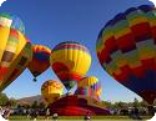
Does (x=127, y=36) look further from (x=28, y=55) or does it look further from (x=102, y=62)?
(x=28, y=55)

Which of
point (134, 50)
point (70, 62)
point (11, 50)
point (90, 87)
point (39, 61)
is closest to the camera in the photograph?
point (134, 50)

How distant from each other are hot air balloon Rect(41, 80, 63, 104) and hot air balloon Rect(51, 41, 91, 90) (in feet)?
12.9

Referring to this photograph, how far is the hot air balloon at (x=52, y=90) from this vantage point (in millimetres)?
31078

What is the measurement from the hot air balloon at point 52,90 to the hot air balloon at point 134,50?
9705 millimetres

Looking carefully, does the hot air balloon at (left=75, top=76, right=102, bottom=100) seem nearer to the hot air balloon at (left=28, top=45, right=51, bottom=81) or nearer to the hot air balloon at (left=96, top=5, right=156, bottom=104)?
the hot air balloon at (left=28, top=45, right=51, bottom=81)

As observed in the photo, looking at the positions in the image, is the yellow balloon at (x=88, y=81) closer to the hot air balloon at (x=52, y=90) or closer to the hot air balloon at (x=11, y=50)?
the hot air balloon at (x=52, y=90)

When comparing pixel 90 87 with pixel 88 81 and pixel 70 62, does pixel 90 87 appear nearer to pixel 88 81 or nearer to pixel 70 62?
pixel 88 81

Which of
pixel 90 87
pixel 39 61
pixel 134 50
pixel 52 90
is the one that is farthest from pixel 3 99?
pixel 134 50

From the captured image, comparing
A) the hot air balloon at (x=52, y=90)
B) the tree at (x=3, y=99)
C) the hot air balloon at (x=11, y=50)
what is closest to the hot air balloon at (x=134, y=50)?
the hot air balloon at (x=11, y=50)

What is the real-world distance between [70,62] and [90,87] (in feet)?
19.2

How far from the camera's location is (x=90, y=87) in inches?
1252

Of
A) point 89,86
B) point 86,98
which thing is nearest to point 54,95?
point 89,86

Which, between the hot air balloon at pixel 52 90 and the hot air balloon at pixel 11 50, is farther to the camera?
the hot air balloon at pixel 52 90

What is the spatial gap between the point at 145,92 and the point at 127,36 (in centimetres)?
285
